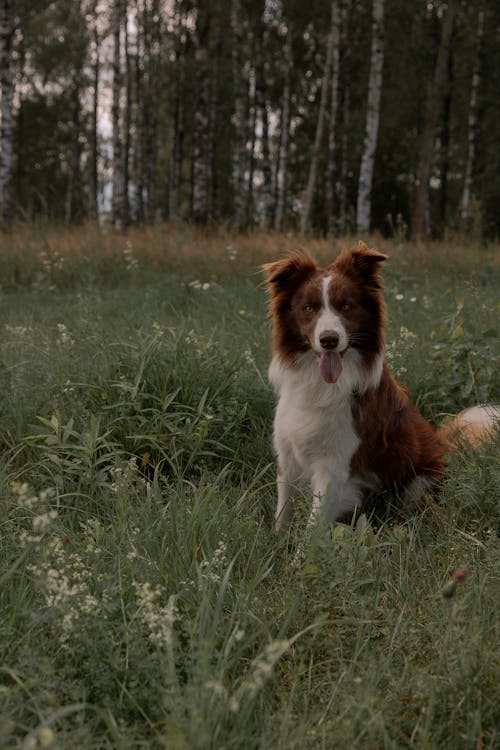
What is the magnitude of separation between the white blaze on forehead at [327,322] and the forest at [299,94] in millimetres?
12845

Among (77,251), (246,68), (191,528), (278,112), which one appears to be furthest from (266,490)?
(278,112)

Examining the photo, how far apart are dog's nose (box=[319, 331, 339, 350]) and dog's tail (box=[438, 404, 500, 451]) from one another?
966 millimetres

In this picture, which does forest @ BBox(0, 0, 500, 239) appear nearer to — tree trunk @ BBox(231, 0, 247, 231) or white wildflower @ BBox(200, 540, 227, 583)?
tree trunk @ BBox(231, 0, 247, 231)

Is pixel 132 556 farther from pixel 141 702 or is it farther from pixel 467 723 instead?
pixel 467 723

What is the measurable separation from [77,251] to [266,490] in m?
6.82

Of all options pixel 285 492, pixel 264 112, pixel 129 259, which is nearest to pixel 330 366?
pixel 285 492

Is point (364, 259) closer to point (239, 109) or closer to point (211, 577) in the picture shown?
point (211, 577)

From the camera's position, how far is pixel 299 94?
93.2 ft

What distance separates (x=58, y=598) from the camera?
2.11m

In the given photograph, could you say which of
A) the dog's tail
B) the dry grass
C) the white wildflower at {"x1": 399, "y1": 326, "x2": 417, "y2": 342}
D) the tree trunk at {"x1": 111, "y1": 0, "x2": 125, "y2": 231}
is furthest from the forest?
the dog's tail

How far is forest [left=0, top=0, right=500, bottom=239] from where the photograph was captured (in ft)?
64.1

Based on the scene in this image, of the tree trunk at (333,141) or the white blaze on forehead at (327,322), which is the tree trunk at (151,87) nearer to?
the tree trunk at (333,141)

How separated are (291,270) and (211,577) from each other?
1870 mm

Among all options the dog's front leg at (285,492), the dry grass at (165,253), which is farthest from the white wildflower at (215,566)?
the dry grass at (165,253)
